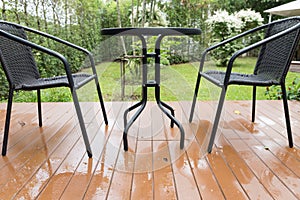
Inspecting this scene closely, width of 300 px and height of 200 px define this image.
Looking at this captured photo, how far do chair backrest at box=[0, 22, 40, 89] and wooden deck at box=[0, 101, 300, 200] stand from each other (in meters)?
0.43

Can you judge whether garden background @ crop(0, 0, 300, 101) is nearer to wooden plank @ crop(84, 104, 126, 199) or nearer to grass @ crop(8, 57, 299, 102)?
grass @ crop(8, 57, 299, 102)

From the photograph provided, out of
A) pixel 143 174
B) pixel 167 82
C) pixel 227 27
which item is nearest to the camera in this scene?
pixel 143 174

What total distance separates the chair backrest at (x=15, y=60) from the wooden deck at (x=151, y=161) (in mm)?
430

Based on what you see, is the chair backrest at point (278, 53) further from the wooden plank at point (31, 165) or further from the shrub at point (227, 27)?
the shrub at point (227, 27)

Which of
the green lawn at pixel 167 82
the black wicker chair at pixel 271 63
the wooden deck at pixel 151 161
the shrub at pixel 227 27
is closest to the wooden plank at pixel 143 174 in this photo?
the wooden deck at pixel 151 161

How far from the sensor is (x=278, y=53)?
5.16 feet

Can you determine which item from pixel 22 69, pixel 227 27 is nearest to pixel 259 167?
pixel 22 69

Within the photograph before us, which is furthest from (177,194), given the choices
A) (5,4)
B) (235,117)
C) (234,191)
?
(5,4)

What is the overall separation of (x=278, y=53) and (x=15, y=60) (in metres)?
1.62

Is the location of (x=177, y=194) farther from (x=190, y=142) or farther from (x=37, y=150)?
(x=37, y=150)

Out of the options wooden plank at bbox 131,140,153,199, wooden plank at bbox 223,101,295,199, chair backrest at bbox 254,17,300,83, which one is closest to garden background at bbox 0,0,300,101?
chair backrest at bbox 254,17,300,83

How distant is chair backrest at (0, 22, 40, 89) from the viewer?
1422 millimetres

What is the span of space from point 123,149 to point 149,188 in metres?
0.45

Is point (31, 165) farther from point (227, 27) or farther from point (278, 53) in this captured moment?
point (227, 27)
